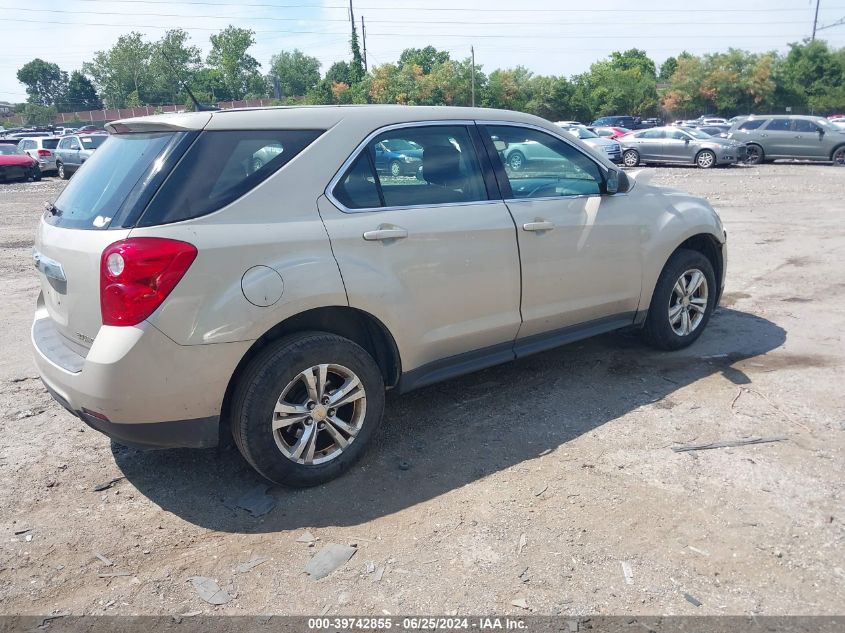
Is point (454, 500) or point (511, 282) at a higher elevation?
point (511, 282)

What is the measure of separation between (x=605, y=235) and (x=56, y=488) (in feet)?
11.7

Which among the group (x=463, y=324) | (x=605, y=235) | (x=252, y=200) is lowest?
(x=463, y=324)

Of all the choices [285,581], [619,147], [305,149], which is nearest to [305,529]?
[285,581]

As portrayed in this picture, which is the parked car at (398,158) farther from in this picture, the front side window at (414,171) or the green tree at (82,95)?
the green tree at (82,95)

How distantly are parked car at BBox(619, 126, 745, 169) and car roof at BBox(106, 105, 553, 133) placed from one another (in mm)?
21706

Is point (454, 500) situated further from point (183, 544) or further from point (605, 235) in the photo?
point (605, 235)

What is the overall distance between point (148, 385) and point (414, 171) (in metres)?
1.83

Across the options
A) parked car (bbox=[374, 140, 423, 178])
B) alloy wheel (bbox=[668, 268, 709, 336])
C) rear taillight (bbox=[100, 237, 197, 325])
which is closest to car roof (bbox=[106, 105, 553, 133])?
parked car (bbox=[374, 140, 423, 178])

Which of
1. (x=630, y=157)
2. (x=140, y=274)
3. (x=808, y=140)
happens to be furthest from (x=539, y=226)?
(x=808, y=140)

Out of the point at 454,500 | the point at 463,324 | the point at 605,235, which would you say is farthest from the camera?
the point at 605,235

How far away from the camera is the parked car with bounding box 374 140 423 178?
374 centimetres

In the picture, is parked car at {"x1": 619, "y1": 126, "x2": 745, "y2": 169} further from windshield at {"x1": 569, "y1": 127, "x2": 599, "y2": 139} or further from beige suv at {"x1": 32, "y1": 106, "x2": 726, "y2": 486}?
beige suv at {"x1": 32, "y1": 106, "x2": 726, "y2": 486}

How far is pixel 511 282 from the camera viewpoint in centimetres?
416

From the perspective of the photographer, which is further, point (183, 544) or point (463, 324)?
point (463, 324)
